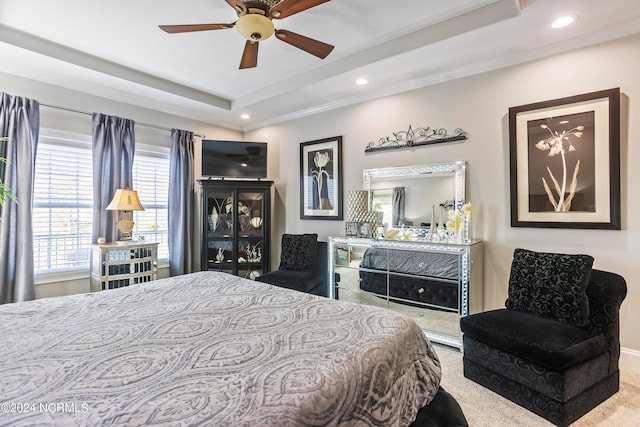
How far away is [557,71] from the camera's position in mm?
2762

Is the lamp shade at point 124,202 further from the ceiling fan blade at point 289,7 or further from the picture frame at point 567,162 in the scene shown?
the picture frame at point 567,162

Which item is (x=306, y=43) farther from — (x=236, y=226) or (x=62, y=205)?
(x=62, y=205)

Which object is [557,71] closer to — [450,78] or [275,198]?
[450,78]

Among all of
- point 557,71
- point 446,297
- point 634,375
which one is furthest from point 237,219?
point 634,375

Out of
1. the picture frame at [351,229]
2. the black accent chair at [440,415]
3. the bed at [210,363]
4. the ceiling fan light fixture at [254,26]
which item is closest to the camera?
the bed at [210,363]

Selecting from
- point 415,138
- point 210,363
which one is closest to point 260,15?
point 210,363

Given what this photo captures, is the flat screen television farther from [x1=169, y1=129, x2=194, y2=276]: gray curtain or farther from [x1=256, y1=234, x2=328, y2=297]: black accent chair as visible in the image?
[x1=256, y1=234, x2=328, y2=297]: black accent chair

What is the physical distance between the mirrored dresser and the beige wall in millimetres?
372

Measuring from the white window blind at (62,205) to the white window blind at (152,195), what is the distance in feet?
1.82

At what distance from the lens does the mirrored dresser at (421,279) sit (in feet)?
9.59

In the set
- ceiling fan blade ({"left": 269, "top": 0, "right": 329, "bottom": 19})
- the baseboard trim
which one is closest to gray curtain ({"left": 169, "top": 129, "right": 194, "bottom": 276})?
ceiling fan blade ({"left": 269, "top": 0, "right": 329, "bottom": 19})

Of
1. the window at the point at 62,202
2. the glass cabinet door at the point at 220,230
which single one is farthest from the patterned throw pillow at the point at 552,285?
the window at the point at 62,202

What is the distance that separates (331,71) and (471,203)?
2.01m

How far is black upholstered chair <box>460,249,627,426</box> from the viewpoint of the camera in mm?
1922
